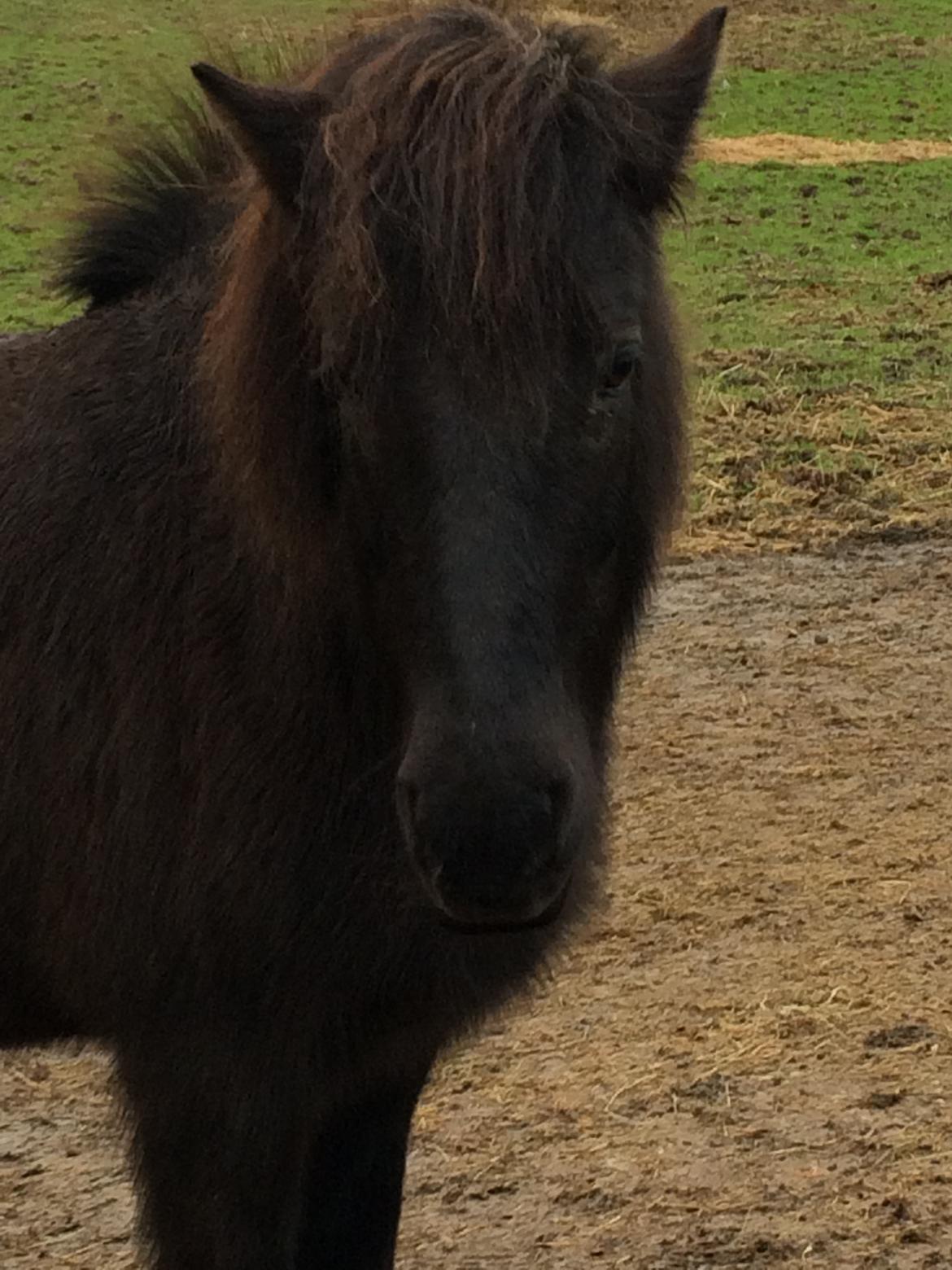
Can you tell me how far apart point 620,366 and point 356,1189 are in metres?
1.75

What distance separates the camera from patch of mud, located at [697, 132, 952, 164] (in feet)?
48.8

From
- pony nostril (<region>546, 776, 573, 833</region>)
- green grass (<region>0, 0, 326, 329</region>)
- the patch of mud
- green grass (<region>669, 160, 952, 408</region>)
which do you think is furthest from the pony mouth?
the patch of mud

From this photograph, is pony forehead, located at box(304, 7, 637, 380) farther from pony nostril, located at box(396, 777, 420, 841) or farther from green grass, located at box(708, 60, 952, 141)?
green grass, located at box(708, 60, 952, 141)

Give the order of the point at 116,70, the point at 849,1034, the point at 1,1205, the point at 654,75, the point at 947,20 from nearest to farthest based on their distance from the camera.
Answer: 1. the point at 654,75
2. the point at 1,1205
3. the point at 849,1034
4. the point at 116,70
5. the point at 947,20

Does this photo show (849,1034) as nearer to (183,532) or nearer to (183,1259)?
(183,1259)

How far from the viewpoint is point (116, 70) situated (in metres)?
16.1

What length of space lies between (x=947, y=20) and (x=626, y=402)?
21.0 metres

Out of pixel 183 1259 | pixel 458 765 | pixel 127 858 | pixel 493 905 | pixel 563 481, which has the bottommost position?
pixel 183 1259

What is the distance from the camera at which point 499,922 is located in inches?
86.8

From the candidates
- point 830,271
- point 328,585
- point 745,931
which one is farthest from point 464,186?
point 830,271

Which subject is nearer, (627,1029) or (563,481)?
(563,481)

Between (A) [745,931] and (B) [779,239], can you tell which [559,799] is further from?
(B) [779,239]

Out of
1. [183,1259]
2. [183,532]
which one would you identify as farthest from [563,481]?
[183,1259]

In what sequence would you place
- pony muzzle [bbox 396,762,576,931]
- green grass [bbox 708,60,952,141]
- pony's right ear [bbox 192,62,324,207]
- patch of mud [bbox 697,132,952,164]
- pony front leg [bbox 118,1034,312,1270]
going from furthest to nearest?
green grass [bbox 708,60,952,141] < patch of mud [bbox 697,132,952,164] < pony front leg [bbox 118,1034,312,1270] < pony's right ear [bbox 192,62,324,207] < pony muzzle [bbox 396,762,576,931]
